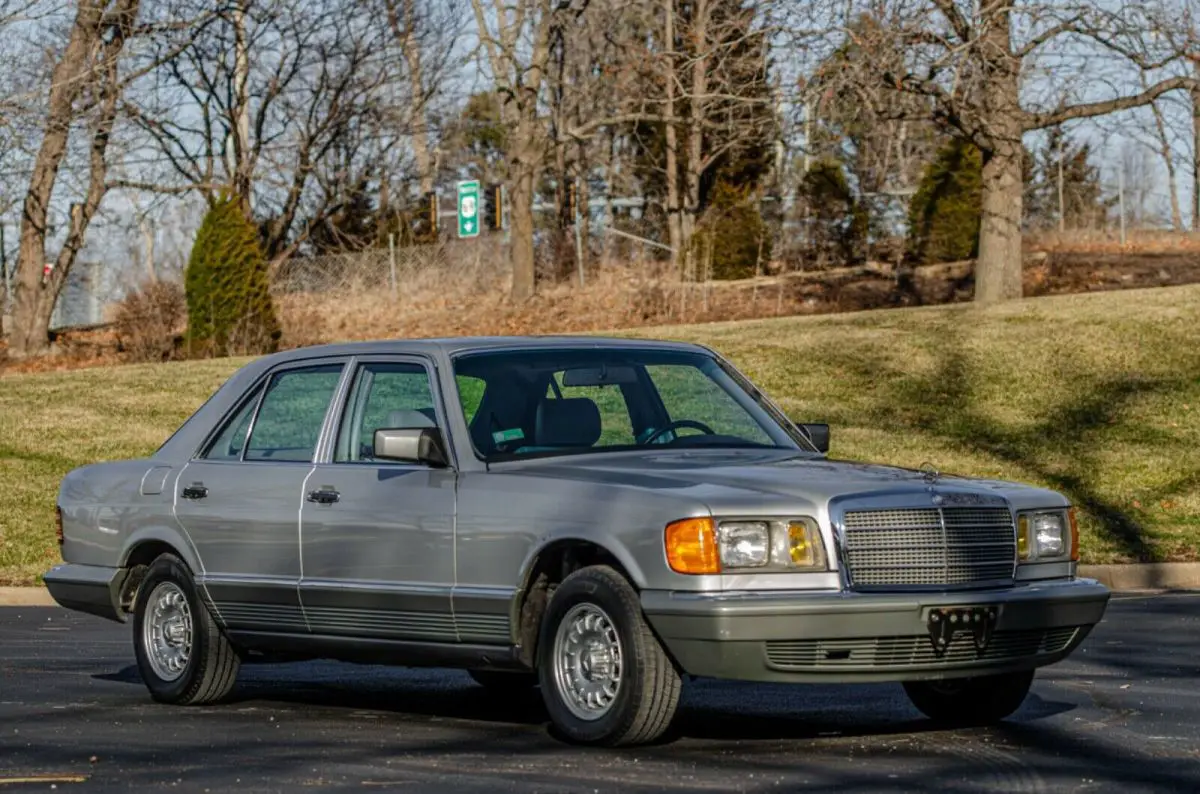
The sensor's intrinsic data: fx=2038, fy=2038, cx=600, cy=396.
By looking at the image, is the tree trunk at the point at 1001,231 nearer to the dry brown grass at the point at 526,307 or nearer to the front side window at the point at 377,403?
the dry brown grass at the point at 526,307

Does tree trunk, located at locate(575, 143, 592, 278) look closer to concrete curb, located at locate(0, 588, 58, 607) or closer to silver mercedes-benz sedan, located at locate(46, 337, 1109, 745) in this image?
concrete curb, located at locate(0, 588, 58, 607)

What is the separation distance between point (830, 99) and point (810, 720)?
71.2 feet

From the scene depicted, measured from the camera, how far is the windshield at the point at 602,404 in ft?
27.9

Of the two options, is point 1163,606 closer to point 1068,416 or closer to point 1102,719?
point 1102,719

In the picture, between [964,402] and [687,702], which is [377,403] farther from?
[964,402]

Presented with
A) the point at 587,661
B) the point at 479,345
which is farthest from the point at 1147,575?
the point at 587,661

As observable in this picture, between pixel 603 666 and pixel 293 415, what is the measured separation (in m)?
2.61

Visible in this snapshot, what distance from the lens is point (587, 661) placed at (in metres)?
7.61

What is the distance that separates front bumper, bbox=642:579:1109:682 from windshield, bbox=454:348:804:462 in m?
1.39

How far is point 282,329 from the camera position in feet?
127

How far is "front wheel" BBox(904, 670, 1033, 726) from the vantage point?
8.29 metres

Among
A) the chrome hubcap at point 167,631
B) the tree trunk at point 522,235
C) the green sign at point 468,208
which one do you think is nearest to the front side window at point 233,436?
the chrome hubcap at point 167,631

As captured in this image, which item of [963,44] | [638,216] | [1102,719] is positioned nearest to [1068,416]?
[963,44]

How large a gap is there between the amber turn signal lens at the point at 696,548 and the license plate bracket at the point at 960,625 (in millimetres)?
813
